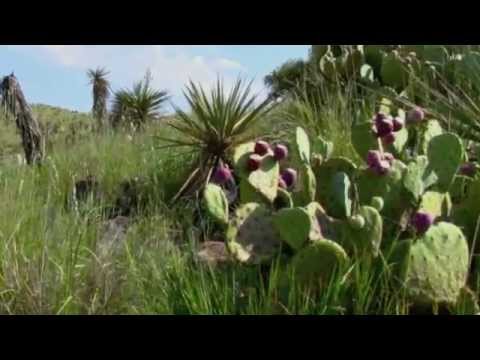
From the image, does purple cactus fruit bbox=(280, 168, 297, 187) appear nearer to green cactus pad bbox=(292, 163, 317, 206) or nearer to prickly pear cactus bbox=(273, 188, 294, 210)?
prickly pear cactus bbox=(273, 188, 294, 210)

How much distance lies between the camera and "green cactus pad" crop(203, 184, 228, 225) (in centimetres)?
401

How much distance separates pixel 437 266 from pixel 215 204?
1.20 meters

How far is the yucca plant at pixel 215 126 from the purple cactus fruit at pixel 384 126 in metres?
2.55

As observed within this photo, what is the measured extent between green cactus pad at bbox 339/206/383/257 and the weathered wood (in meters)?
5.53

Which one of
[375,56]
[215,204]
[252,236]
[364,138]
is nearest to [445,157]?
[364,138]

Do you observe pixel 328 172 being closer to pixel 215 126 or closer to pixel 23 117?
pixel 215 126

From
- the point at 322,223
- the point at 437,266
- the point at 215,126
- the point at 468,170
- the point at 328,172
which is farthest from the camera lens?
the point at 215,126

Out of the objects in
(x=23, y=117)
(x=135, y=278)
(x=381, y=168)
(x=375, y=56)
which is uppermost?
(x=375, y=56)

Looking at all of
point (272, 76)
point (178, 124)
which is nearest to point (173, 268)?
point (178, 124)

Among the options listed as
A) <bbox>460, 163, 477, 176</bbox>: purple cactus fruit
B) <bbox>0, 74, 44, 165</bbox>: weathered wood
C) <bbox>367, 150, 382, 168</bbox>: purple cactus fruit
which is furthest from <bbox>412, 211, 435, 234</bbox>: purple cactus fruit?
<bbox>0, 74, 44, 165</bbox>: weathered wood

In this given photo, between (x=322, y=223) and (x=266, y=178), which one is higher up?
(x=266, y=178)

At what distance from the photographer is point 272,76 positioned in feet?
48.9

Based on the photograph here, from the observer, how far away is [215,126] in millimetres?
6965
